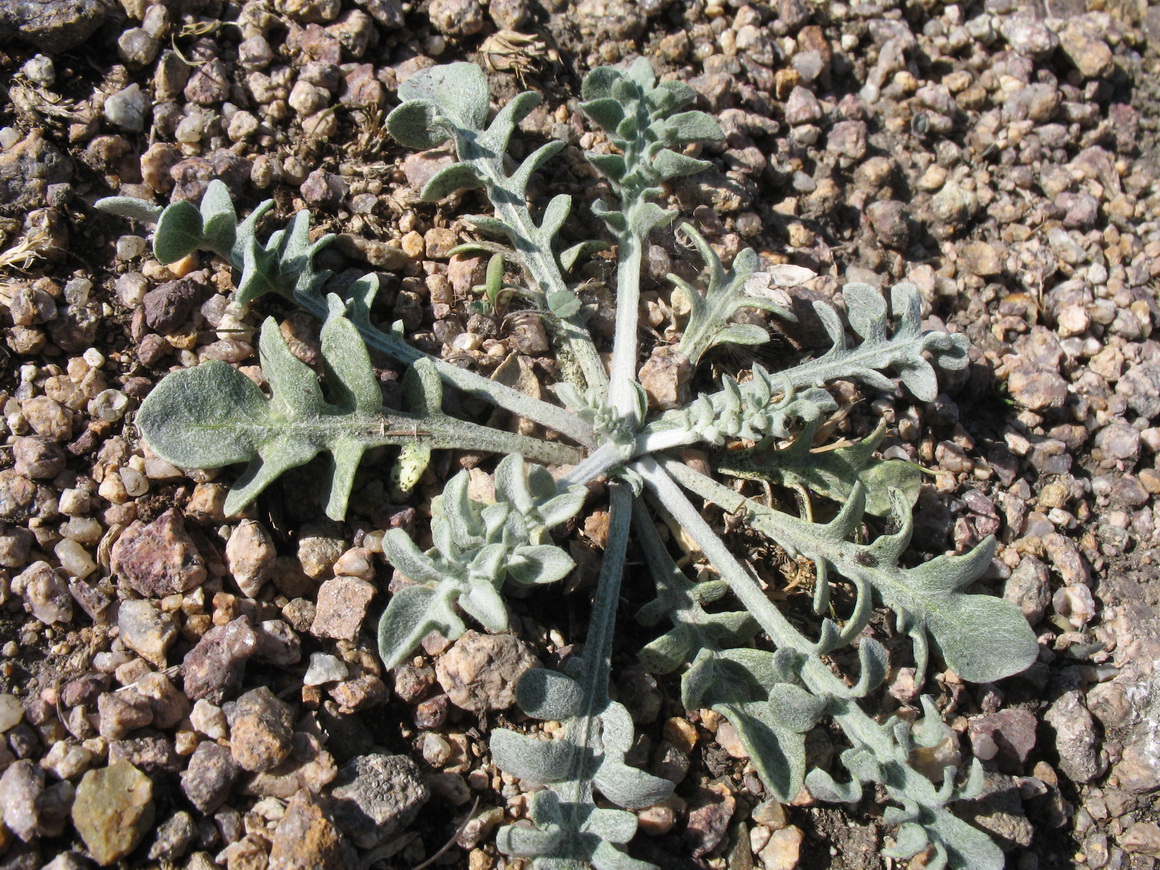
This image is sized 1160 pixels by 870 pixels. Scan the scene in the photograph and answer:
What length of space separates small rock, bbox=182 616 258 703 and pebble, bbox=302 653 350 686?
15 cm

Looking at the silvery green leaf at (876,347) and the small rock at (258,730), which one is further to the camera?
the silvery green leaf at (876,347)

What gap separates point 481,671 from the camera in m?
2.25

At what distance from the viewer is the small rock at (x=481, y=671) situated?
2.24 metres

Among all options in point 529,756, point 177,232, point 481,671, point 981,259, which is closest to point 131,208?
point 177,232

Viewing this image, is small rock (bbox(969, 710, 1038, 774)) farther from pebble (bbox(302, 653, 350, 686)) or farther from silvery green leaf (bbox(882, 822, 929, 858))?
pebble (bbox(302, 653, 350, 686))

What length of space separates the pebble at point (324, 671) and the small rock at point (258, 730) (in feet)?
0.38

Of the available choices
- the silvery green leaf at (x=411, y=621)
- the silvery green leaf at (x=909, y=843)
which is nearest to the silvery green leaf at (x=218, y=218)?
the silvery green leaf at (x=411, y=621)

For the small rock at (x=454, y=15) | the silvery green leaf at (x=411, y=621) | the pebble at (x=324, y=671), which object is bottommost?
the pebble at (x=324, y=671)

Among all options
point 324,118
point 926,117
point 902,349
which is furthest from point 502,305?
point 926,117

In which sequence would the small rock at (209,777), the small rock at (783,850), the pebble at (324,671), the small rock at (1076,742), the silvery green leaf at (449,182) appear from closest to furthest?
1. the small rock at (209,777)
2. the pebble at (324,671)
3. the small rock at (783,850)
4. the small rock at (1076,742)
5. the silvery green leaf at (449,182)

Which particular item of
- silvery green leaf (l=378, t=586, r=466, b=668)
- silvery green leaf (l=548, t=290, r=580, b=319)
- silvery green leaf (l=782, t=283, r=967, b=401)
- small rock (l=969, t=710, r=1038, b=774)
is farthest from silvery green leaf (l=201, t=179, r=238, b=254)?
small rock (l=969, t=710, r=1038, b=774)

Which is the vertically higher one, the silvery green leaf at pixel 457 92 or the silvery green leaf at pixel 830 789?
the silvery green leaf at pixel 457 92

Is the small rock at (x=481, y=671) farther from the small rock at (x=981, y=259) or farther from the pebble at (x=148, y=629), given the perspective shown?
the small rock at (x=981, y=259)

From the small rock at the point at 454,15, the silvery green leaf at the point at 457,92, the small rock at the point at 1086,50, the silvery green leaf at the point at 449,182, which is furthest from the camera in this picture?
the small rock at the point at 1086,50
